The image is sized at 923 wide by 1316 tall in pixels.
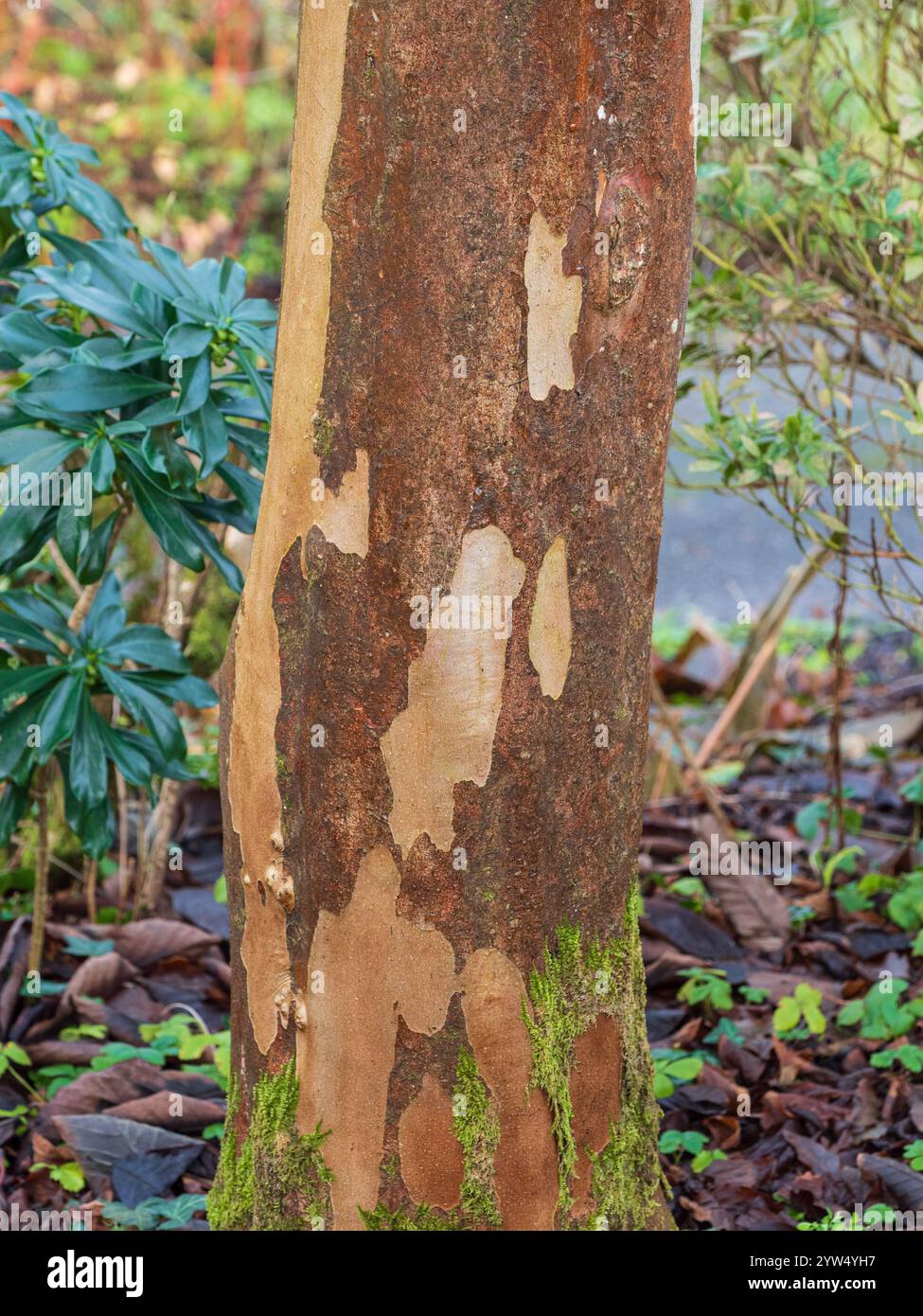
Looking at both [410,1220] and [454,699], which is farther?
[410,1220]

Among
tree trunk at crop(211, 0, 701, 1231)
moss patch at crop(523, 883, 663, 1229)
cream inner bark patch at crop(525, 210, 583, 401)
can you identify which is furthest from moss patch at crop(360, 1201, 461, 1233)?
cream inner bark patch at crop(525, 210, 583, 401)

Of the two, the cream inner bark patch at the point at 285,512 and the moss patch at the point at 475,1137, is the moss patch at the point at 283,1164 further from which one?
the moss patch at the point at 475,1137

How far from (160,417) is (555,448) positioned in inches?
37.2

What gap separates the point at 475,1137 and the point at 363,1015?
0.23 metres

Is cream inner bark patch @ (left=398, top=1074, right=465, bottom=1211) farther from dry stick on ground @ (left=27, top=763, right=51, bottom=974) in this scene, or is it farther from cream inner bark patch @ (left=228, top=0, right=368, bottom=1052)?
dry stick on ground @ (left=27, top=763, right=51, bottom=974)

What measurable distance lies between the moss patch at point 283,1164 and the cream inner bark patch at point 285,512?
8cm

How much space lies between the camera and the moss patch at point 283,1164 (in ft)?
6.24

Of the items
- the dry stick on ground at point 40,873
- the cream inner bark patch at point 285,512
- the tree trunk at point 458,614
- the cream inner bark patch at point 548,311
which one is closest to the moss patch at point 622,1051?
the tree trunk at point 458,614

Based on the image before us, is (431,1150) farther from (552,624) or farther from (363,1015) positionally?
(552,624)

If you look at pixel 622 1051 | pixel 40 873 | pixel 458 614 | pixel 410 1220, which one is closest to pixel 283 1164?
pixel 410 1220

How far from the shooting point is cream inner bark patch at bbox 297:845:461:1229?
1.78 meters

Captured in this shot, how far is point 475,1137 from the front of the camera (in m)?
1.82

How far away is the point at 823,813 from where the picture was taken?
3.91m

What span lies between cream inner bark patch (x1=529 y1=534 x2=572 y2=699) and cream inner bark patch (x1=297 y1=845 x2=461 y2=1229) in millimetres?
319
